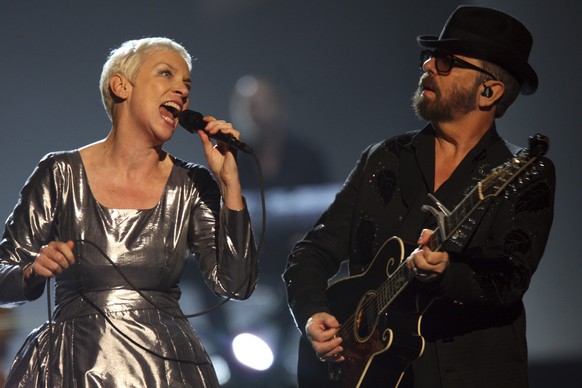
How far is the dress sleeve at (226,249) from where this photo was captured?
121 inches

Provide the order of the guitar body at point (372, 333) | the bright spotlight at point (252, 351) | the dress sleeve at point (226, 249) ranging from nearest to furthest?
the guitar body at point (372, 333)
the dress sleeve at point (226, 249)
the bright spotlight at point (252, 351)

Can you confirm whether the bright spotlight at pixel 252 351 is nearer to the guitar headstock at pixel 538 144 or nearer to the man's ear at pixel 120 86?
the man's ear at pixel 120 86

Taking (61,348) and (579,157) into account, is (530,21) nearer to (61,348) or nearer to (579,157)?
(579,157)

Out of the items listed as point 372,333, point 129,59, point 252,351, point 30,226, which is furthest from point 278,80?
point 372,333

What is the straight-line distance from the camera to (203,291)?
552 cm

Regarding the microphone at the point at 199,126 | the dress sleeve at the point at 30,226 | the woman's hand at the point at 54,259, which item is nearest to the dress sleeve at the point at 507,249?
the microphone at the point at 199,126

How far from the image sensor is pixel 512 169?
2693 mm

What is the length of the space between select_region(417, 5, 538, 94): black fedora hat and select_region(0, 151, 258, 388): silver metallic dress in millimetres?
898

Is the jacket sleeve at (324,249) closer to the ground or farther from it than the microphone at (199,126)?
closer to the ground

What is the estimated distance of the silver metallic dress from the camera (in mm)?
2879

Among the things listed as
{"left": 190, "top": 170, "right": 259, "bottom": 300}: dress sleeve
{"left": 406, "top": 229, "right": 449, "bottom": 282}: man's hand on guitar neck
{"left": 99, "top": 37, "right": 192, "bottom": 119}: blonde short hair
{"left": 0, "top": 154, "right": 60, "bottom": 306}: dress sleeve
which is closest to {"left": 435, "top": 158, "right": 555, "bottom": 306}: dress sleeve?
{"left": 406, "top": 229, "right": 449, "bottom": 282}: man's hand on guitar neck

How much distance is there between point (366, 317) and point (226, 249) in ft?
1.66

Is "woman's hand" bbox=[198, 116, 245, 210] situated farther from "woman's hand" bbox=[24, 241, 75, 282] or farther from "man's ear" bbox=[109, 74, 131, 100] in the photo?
"woman's hand" bbox=[24, 241, 75, 282]

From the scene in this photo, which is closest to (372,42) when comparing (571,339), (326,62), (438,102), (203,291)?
(326,62)
